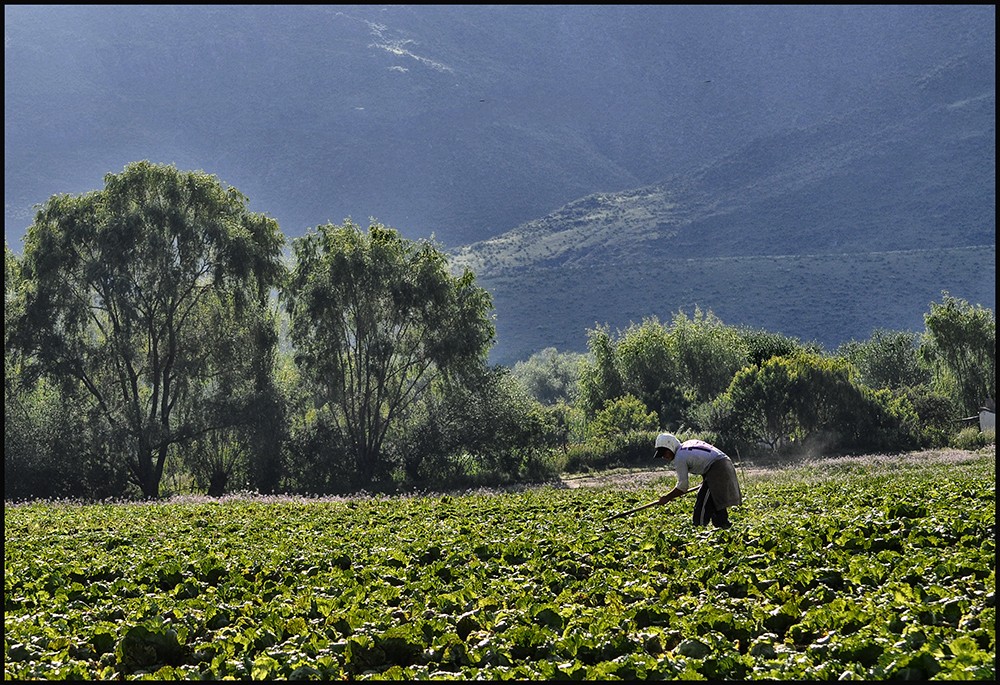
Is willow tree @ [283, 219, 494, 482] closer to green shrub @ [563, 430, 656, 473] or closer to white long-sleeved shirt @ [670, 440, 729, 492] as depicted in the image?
green shrub @ [563, 430, 656, 473]

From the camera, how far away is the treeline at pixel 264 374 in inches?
1521

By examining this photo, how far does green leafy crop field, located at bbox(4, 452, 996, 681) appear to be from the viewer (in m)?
7.02

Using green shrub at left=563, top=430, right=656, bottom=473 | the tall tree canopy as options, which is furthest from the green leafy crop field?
the tall tree canopy

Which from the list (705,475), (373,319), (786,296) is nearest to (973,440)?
(373,319)

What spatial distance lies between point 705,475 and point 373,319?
103 ft

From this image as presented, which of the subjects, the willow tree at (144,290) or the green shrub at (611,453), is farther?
the green shrub at (611,453)

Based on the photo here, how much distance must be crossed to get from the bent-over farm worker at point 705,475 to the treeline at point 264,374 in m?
27.1

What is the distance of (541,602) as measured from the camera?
360 inches

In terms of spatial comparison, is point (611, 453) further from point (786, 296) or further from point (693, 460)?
point (786, 296)

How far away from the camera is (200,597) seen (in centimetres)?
1004

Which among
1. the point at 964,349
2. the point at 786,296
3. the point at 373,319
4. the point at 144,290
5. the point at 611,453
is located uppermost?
the point at 786,296

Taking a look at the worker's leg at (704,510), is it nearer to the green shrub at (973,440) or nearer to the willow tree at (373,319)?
the willow tree at (373,319)

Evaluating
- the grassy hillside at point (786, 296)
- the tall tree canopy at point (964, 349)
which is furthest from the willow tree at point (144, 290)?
the grassy hillside at point (786, 296)

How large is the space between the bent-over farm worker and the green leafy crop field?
39 cm
